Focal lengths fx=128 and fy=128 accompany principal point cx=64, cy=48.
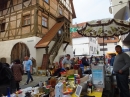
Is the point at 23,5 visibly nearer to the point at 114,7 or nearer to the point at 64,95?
the point at 114,7

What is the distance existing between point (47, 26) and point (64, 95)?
526 inches

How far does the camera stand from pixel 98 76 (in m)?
3.44

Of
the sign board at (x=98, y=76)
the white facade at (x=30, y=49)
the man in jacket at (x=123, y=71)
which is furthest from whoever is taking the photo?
the white facade at (x=30, y=49)

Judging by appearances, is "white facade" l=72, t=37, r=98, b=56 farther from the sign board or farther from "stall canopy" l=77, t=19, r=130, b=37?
the sign board

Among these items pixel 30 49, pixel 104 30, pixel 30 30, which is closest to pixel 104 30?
pixel 104 30

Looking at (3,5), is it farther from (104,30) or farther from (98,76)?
(98,76)

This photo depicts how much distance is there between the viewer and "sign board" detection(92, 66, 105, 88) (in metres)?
3.36

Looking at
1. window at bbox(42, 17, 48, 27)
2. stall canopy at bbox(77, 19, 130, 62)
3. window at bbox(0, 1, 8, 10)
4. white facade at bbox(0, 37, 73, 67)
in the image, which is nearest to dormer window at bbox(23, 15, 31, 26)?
window at bbox(42, 17, 48, 27)

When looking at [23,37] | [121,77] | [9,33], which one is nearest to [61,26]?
[23,37]

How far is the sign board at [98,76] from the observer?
3355 millimetres

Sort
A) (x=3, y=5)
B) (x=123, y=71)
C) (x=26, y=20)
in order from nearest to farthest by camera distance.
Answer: (x=123, y=71)
(x=26, y=20)
(x=3, y=5)

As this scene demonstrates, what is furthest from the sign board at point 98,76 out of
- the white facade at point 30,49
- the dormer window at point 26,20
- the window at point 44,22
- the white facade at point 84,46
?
the white facade at point 84,46

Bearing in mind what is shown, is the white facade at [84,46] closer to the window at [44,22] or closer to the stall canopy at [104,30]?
the window at [44,22]

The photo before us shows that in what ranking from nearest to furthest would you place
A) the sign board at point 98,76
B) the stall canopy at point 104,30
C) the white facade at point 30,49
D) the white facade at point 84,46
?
the sign board at point 98,76, the stall canopy at point 104,30, the white facade at point 30,49, the white facade at point 84,46
